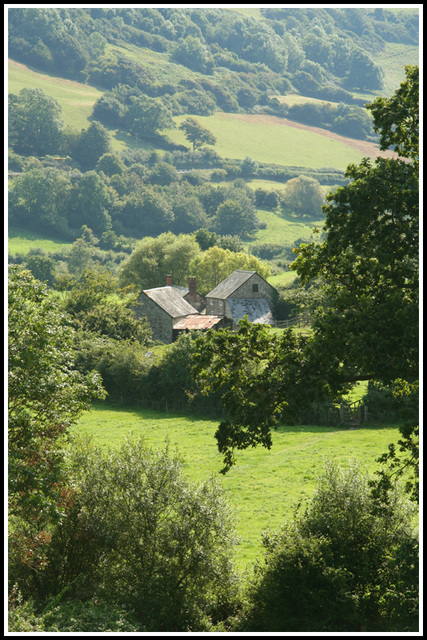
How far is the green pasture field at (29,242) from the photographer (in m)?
144

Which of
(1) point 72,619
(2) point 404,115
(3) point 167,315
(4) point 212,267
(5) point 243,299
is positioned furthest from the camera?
(4) point 212,267

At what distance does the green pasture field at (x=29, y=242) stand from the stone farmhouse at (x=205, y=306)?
225 feet

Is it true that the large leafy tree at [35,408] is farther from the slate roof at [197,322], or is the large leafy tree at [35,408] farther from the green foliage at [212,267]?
the green foliage at [212,267]

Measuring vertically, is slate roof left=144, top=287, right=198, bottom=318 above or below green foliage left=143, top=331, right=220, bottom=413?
above

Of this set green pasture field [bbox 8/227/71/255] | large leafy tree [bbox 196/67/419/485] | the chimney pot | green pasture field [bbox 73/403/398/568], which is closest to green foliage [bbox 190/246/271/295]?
the chimney pot

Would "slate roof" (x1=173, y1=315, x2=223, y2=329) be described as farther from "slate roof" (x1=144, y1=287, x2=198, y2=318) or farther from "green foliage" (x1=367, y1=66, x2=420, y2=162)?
"green foliage" (x1=367, y1=66, x2=420, y2=162)

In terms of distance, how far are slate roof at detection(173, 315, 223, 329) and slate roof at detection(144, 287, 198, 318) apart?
1.15 m

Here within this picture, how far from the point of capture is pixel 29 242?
5896 inches

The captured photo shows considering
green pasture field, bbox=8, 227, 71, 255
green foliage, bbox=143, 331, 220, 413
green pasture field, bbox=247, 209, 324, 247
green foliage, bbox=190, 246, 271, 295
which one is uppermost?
green pasture field, bbox=247, 209, 324, 247

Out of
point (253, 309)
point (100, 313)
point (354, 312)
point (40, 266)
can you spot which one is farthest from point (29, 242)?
point (354, 312)

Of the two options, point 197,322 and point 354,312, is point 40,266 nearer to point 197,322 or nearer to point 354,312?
point 197,322

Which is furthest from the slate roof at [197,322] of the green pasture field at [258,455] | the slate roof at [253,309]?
the green pasture field at [258,455]

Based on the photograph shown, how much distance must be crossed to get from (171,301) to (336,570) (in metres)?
62.0

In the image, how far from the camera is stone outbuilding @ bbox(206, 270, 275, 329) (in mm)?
83250
